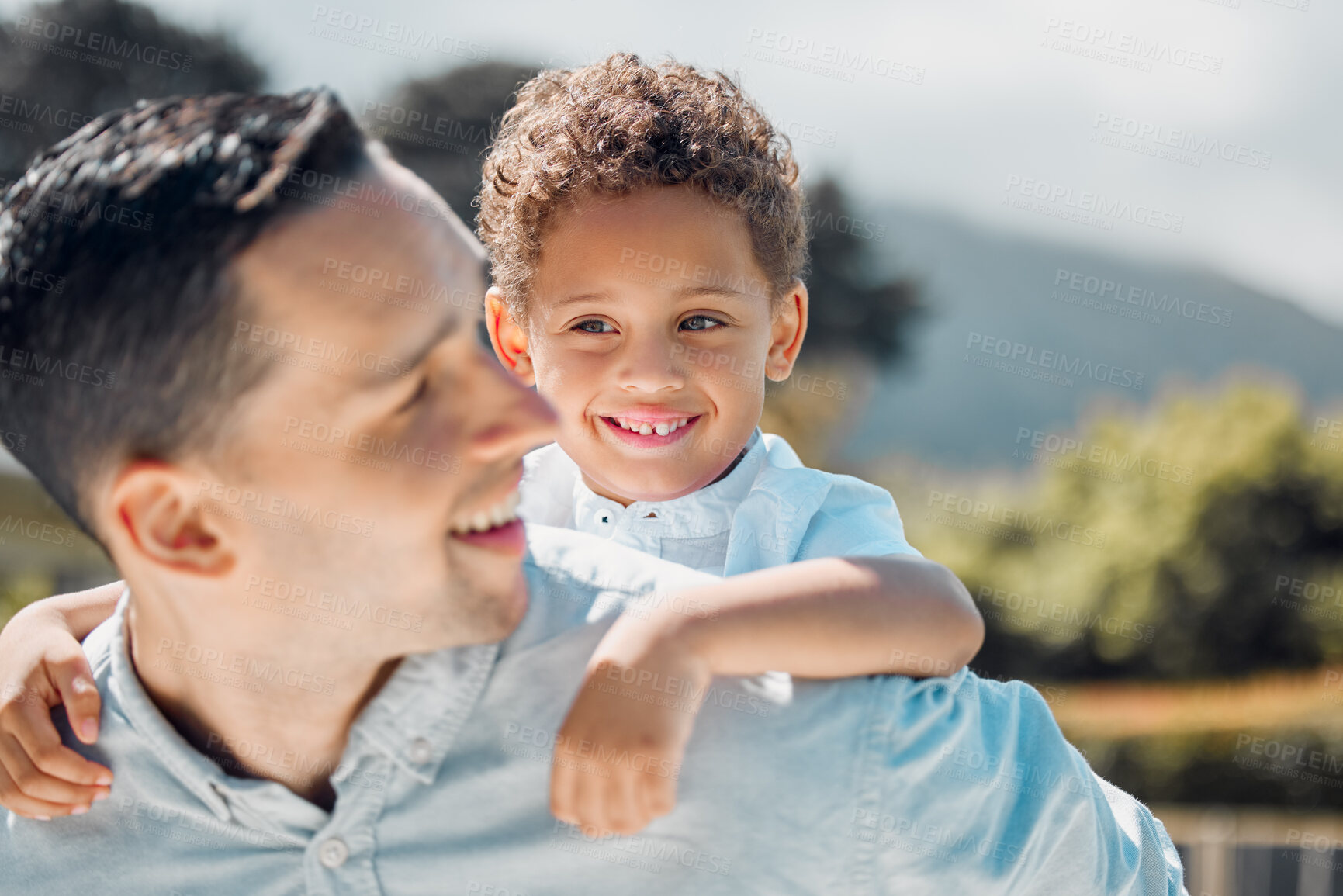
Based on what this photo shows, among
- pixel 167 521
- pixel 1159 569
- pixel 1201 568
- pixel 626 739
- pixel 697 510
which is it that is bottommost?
pixel 1159 569

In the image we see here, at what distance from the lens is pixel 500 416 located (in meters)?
1.35

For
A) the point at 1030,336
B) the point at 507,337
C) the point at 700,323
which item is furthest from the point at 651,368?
the point at 1030,336

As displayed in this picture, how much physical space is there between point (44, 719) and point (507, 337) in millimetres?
1354

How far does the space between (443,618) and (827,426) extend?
1495 cm

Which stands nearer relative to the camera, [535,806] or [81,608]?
[535,806]

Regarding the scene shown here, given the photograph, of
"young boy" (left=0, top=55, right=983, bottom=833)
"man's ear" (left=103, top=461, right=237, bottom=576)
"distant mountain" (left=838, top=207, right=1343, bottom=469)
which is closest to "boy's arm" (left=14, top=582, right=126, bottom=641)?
"young boy" (left=0, top=55, right=983, bottom=833)

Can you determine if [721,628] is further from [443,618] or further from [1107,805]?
[1107,805]

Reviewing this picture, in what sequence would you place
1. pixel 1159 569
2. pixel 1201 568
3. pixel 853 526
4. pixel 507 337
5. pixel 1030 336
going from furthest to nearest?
pixel 1030 336 → pixel 1159 569 → pixel 1201 568 → pixel 507 337 → pixel 853 526

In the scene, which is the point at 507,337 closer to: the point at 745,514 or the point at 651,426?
the point at 651,426

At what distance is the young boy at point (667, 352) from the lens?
1673 millimetres

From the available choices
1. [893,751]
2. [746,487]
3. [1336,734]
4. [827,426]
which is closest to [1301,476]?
[1336,734]

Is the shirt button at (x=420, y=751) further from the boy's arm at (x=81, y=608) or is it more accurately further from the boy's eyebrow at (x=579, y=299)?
the boy's eyebrow at (x=579, y=299)

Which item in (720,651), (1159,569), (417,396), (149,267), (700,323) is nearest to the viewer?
(149,267)

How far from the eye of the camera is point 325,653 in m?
1.39
